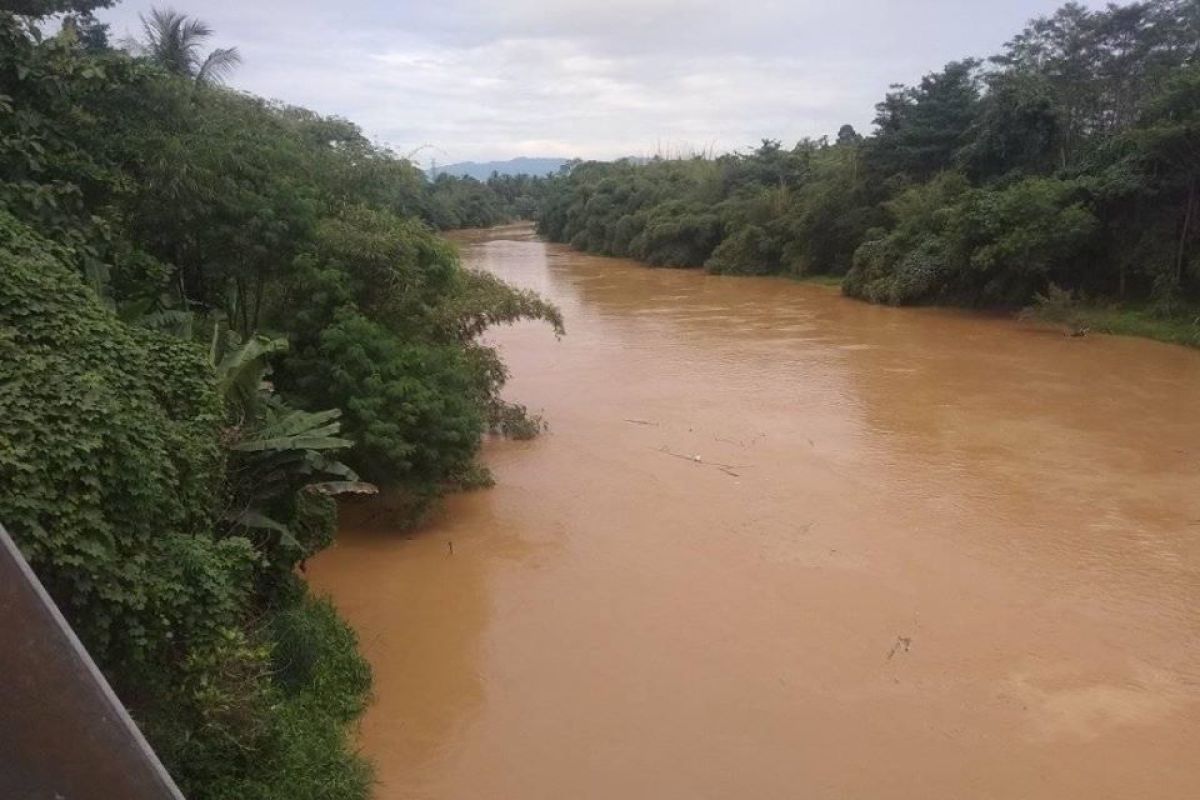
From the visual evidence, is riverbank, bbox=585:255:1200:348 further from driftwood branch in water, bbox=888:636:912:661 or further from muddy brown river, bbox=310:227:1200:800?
driftwood branch in water, bbox=888:636:912:661

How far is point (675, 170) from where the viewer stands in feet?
165

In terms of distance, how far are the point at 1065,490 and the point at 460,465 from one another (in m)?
6.96

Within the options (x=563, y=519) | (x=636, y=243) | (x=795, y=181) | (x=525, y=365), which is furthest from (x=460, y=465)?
(x=636, y=243)

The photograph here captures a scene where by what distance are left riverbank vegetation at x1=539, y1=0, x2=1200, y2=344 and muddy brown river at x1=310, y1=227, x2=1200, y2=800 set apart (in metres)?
5.48

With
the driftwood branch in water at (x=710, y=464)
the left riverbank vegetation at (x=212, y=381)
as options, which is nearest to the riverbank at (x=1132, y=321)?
the driftwood branch in water at (x=710, y=464)

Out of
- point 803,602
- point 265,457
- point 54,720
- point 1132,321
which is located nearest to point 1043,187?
point 1132,321

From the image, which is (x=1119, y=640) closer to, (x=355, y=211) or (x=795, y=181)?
(x=355, y=211)

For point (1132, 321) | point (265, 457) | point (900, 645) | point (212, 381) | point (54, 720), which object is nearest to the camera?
point (54, 720)

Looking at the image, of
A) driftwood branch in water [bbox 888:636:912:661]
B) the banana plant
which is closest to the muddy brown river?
driftwood branch in water [bbox 888:636:912:661]

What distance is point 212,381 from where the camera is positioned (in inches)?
222

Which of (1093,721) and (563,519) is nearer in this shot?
(1093,721)

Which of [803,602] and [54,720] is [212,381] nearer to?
[54,720]

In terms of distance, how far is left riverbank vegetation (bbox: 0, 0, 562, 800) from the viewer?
4375 millimetres

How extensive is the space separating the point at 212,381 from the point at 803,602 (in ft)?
16.9
